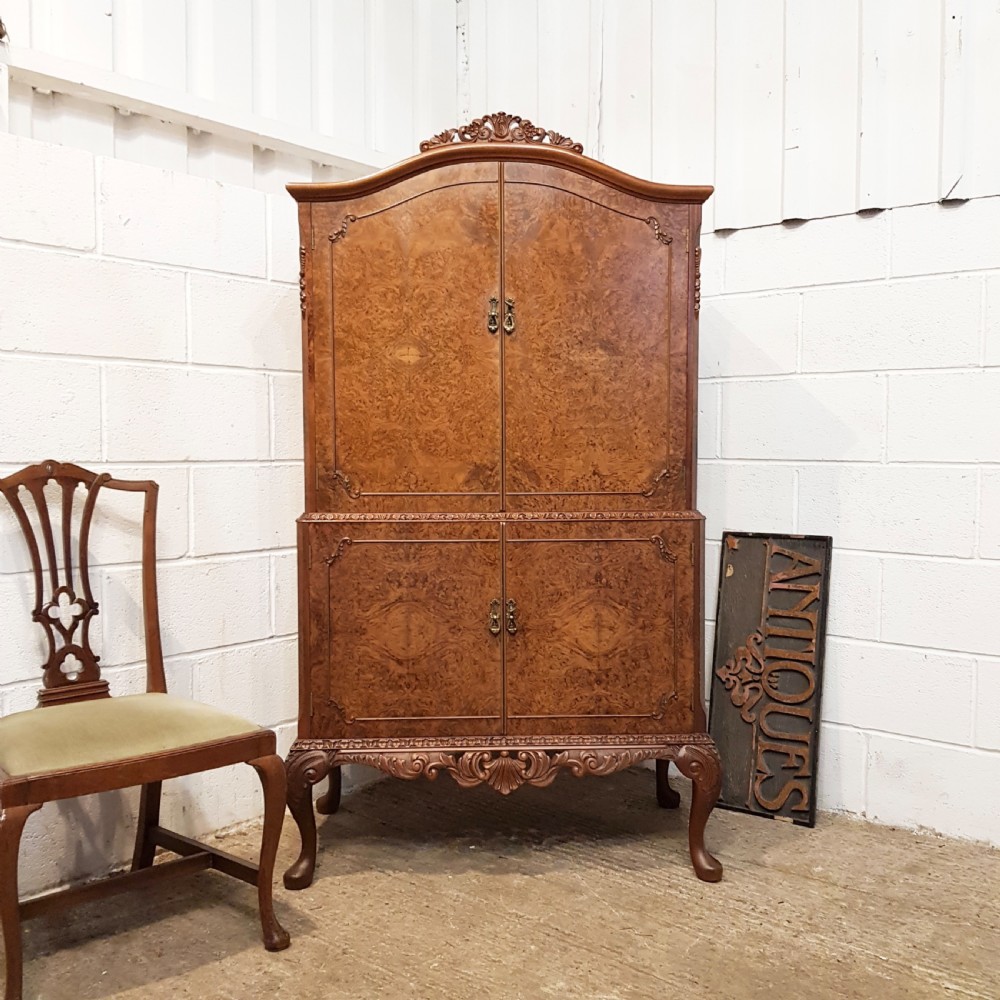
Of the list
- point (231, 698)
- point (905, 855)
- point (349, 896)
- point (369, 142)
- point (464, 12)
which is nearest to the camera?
point (349, 896)

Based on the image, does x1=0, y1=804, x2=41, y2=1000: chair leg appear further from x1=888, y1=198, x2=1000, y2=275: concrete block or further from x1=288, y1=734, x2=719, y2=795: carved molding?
x1=888, y1=198, x2=1000, y2=275: concrete block

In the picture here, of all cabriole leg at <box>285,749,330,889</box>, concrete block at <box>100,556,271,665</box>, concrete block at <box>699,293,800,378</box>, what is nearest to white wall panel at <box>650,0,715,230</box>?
concrete block at <box>699,293,800,378</box>

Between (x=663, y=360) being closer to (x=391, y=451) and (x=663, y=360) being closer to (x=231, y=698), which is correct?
(x=391, y=451)

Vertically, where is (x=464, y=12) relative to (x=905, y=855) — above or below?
above

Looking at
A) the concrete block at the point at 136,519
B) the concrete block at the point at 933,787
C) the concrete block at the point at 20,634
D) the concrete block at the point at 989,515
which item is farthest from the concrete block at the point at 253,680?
the concrete block at the point at 989,515

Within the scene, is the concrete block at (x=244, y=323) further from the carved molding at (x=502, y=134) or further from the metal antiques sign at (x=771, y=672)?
the metal antiques sign at (x=771, y=672)

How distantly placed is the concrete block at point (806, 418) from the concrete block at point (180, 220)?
1.52 m

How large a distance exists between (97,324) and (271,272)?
0.57m

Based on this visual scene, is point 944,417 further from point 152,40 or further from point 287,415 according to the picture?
point 152,40

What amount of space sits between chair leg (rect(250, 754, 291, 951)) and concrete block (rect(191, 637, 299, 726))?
0.68 m

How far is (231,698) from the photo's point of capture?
281 centimetres

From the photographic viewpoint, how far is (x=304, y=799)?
7.89ft

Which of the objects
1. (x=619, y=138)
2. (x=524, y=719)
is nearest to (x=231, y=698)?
(x=524, y=719)

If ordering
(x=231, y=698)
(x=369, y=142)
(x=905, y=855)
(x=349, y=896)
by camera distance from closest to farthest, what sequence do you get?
1. (x=349, y=896)
2. (x=905, y=855)
3. (x=231, y=698)
4. (x=369, y=142)
